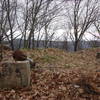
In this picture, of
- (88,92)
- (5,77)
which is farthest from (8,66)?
(88,92)

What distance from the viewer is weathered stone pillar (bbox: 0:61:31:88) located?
3115 mm

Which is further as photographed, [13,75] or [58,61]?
[58,61]

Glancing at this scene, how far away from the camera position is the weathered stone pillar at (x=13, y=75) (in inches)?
123

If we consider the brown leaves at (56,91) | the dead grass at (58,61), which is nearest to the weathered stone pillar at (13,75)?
the brown leaves at (56,91)

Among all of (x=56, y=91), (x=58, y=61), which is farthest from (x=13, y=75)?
(x=58, y=61)

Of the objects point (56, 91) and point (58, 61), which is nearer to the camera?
point (56, 91)

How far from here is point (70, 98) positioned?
2824mm

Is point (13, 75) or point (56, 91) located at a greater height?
point (13, 75)

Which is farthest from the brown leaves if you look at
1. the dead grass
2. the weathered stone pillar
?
the dead grass

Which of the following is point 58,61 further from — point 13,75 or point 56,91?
point 13,75

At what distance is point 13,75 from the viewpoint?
312 cm

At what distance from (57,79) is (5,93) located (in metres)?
1.38

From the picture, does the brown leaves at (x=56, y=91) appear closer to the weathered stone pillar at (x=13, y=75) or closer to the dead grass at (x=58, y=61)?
the weathered stone pillar at (x=13, y=75)

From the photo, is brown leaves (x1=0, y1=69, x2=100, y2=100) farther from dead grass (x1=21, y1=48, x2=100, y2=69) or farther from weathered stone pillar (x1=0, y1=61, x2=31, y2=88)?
dead grass (x1=21, y1=48, x2=100, y2=69)
